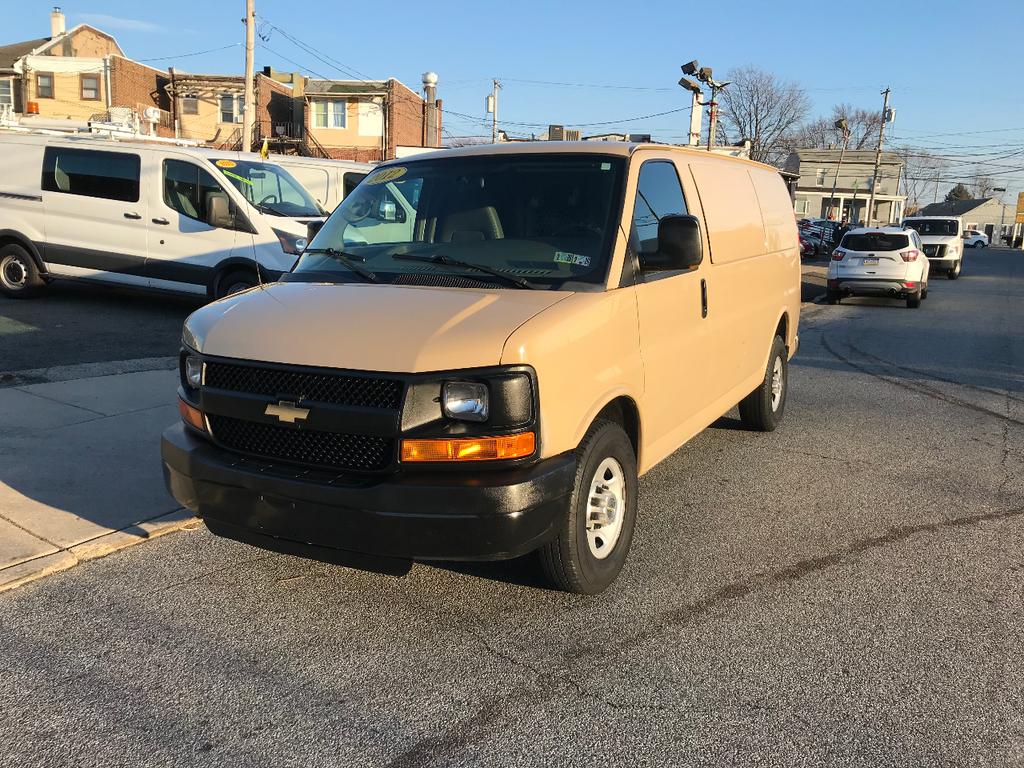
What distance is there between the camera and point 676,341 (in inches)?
179

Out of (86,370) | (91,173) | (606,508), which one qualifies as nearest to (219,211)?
(91,173)

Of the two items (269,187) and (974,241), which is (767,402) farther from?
(974,241)

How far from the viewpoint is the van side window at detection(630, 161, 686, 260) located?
4.25 m

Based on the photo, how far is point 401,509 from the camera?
10.4 feet

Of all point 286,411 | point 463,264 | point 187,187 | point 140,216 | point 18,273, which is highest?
point 187,187

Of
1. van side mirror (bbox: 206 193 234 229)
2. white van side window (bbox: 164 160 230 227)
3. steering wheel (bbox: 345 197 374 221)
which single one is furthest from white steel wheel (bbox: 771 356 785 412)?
white van side window (bbox: 164 160 230 227)

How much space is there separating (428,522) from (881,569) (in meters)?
2.56

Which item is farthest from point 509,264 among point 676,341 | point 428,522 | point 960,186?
point 960,186

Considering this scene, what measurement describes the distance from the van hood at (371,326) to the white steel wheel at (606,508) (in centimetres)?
84

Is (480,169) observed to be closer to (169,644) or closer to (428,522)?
(428,522)

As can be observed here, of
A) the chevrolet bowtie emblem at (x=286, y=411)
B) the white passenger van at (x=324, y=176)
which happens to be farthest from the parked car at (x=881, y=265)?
the chevrolet bowtie emblem at (x=286, y=411)

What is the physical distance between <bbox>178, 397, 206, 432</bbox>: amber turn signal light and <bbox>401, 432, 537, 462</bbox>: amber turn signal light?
1104 millimetres

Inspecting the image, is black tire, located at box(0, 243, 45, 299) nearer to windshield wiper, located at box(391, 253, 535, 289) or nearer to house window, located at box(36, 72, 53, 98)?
windshield wiper, located at box(391, 253, 535, 289)

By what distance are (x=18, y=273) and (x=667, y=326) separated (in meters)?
10.8
